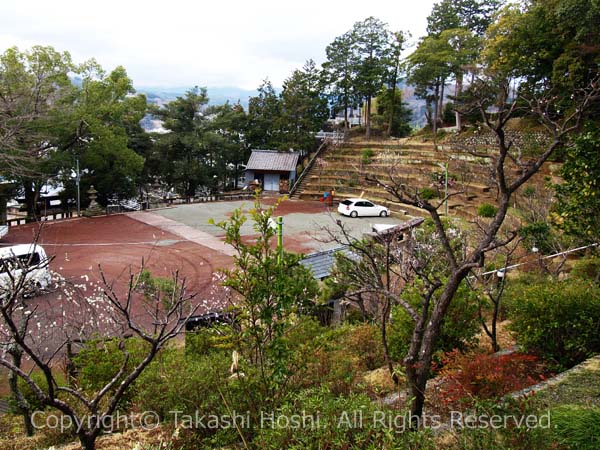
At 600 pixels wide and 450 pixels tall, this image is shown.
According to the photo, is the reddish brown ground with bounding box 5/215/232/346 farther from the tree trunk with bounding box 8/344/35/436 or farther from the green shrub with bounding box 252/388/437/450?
the green shrub with bounding box 252/388/437/450

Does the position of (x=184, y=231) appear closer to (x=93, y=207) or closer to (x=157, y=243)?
(x=157, y=243)

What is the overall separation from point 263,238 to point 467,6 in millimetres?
32322

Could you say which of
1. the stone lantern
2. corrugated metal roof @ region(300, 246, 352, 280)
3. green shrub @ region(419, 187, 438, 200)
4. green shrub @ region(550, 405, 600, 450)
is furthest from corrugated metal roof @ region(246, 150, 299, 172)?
green shrub @ region(550, 405, 600, 450)

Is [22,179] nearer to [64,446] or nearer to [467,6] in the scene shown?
[64,446]

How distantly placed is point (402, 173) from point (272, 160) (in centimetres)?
841

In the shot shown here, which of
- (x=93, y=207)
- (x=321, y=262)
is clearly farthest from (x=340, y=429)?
(x=93, y=207)

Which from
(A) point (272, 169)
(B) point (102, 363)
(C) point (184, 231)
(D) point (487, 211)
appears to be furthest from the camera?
(A) point (272, 169)

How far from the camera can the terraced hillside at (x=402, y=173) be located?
72.4ft

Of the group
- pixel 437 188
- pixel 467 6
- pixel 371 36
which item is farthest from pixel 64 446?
pixel 467 6

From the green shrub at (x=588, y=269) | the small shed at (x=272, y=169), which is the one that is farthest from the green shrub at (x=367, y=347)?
the small shed at (x=272, y=169)

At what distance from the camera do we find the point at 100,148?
72.4 feet

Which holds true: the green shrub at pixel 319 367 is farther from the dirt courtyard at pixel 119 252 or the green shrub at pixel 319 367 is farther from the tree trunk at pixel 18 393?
the dirt courtyard at pixel 119 252

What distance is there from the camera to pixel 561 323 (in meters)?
6.40

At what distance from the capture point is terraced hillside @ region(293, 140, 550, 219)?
22062 millimetres
